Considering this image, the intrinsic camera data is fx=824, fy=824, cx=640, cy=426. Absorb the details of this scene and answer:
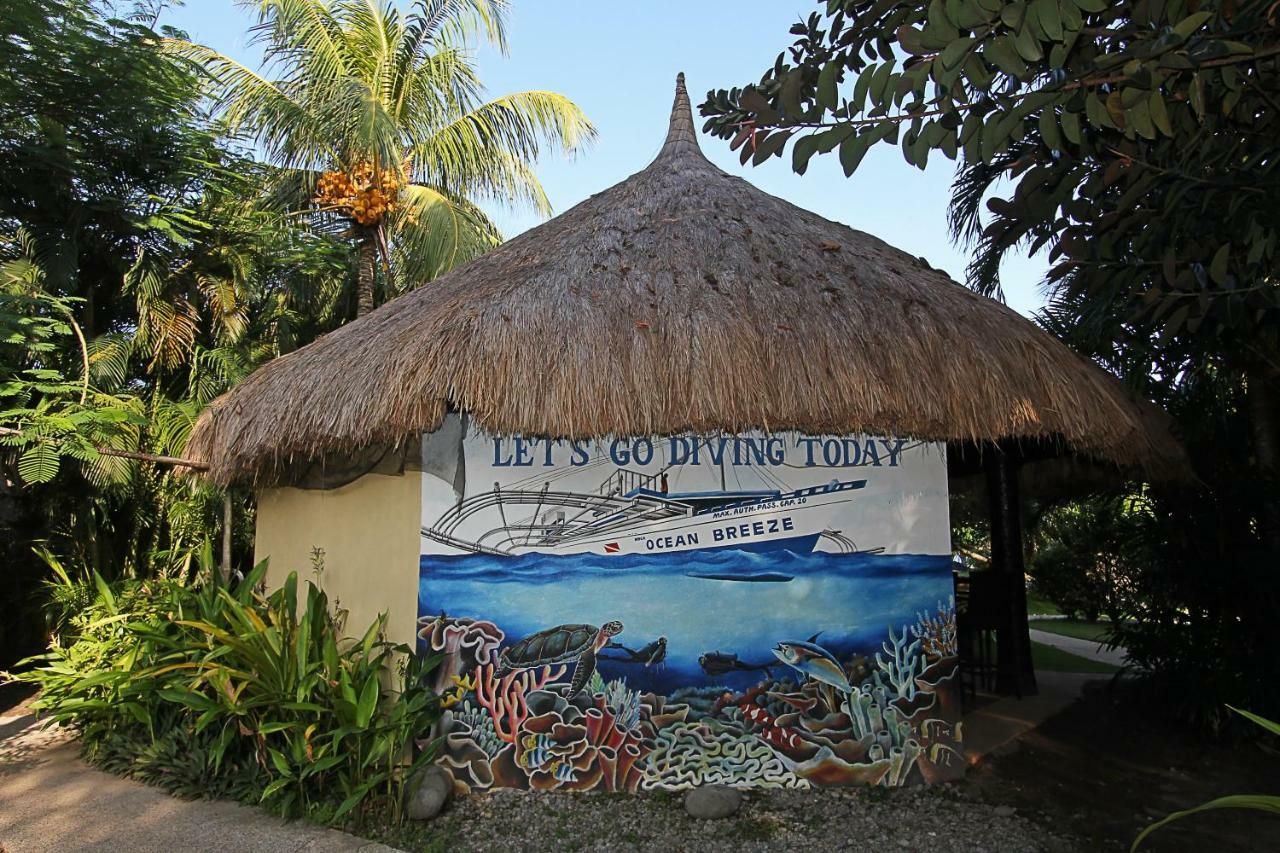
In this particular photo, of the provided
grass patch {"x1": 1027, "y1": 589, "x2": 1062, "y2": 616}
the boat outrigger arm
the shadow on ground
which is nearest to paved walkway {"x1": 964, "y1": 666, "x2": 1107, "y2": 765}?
the shadow on ground

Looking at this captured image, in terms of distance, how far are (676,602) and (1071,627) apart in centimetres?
1249

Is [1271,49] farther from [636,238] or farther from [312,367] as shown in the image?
[312,367]

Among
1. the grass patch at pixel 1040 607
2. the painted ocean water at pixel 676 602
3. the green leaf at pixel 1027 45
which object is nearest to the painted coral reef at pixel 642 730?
the painted ocean water at pixel 676 602

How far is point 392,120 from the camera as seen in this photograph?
9.48 m

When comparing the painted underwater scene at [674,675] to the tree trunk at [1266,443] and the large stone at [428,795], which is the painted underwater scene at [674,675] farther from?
the tree trunk at [1266,443]

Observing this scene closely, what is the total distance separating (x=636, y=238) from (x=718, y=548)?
2267 mm

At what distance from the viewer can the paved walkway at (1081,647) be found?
400 inches

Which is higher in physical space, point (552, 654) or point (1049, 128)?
point (1049, 128)

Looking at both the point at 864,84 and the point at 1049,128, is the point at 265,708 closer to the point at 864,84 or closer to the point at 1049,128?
the point at 864,84

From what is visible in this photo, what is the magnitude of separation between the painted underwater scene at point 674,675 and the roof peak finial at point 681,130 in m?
3.81

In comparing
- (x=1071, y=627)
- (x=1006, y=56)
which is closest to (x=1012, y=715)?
(x=1006, y=56)

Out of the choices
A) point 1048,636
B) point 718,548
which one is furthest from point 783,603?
point 1048,636

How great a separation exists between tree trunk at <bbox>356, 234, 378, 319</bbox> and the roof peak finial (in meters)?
4.30

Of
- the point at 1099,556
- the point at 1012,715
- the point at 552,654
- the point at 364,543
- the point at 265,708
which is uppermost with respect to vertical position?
the point at 364,543
